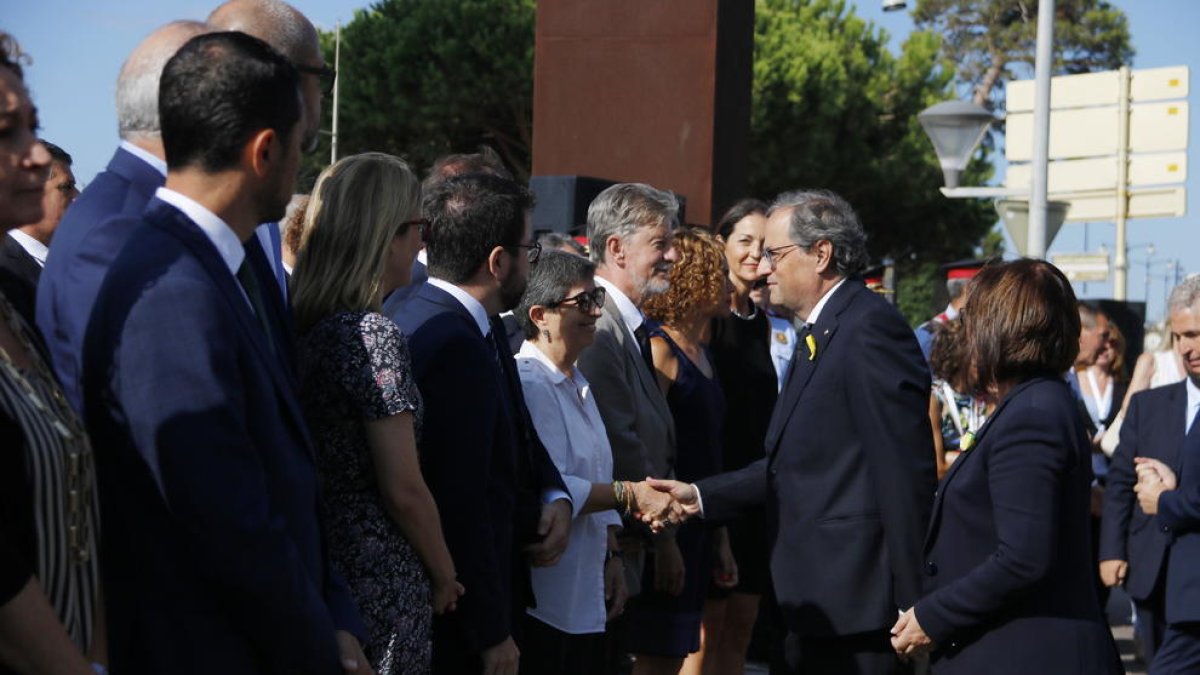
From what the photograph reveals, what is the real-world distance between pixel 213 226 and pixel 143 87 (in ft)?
1.72

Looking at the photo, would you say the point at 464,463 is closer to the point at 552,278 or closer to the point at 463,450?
the point at 463,450

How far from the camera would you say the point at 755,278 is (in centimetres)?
688

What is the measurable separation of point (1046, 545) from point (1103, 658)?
1.13ft

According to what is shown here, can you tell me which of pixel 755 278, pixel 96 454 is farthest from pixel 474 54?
pixel 96 454

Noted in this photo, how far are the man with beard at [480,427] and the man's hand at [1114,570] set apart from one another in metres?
3.23

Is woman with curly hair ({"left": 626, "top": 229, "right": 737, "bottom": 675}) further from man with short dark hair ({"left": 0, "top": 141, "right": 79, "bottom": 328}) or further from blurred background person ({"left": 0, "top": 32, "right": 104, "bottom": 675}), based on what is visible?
blurred background person ({"left": 0, "top": 32, "right": 104, "bottom": 675})

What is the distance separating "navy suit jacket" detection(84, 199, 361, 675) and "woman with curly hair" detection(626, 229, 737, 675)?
2943mm

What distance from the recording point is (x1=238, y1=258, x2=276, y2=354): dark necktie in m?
2.75

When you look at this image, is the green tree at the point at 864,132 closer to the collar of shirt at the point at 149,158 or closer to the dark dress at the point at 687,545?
the dark dress at the point at 687,545

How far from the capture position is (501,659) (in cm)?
367

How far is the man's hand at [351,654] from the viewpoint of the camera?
8.89 feet

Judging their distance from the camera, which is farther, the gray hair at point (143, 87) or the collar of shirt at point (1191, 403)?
the collar of shirt at point (1191, 403)

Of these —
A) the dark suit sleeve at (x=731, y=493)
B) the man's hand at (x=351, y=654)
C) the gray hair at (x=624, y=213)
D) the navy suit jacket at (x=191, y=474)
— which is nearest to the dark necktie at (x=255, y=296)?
the navy suit jacket at (x=191, y=474)

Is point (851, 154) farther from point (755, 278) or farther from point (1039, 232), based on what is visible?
point (755, 278)
